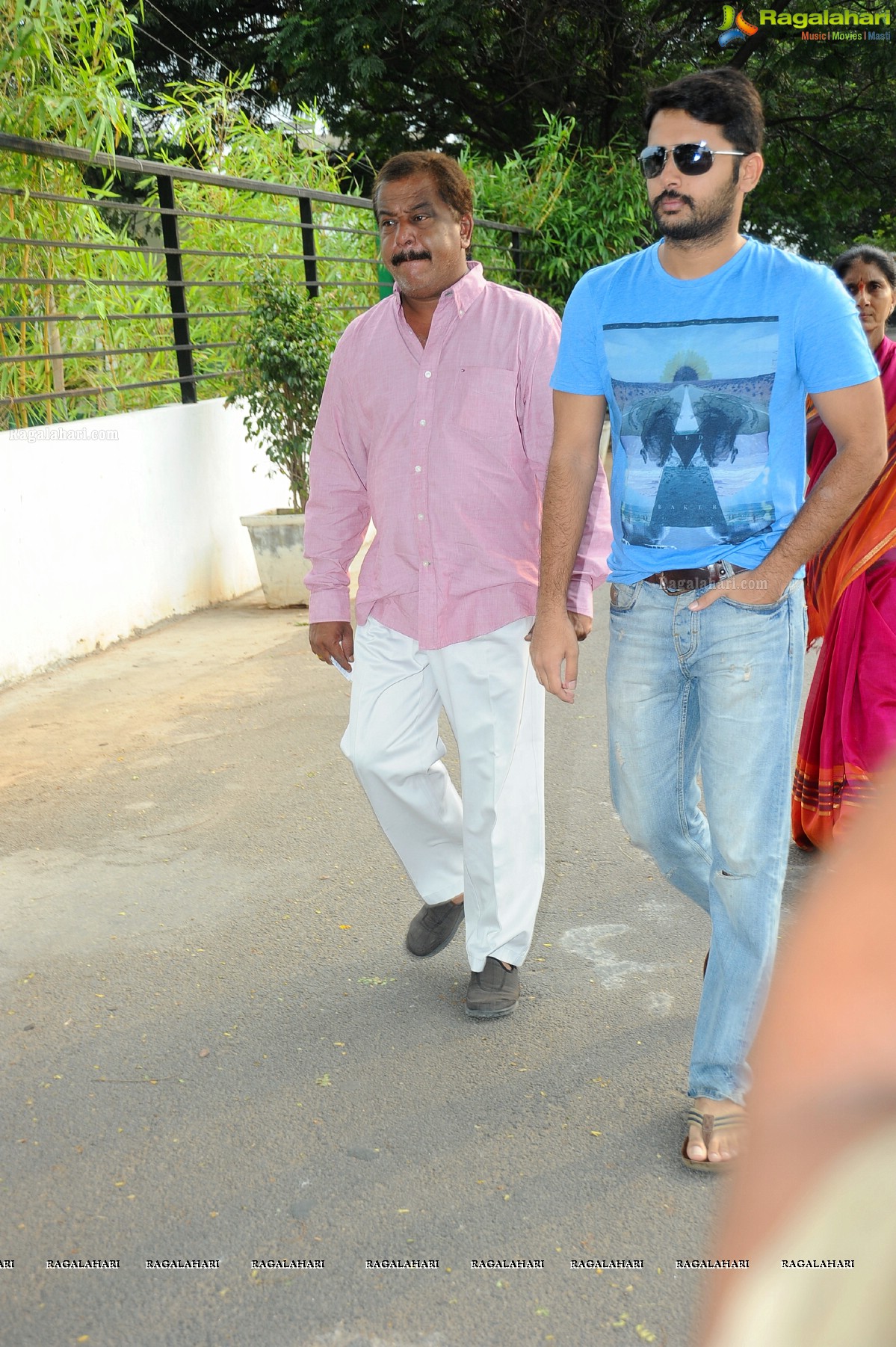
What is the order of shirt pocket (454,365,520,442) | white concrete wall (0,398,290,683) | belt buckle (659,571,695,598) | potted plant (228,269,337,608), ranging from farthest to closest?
1. potted plant (228,269,337,608)
2. white concrete wall (0,398,290,683)
3. shirt pocket (454,365,520,442)
4. belt buckle (659,571,695,598)

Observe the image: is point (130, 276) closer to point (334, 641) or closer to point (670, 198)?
point (334, 641)

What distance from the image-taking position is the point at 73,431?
22.5 feet

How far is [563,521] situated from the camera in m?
2.93

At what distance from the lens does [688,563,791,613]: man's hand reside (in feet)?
8.67

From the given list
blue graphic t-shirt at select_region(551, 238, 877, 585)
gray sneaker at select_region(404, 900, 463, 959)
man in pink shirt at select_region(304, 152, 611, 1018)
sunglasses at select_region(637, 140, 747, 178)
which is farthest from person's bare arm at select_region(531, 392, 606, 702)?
gray sneaker at select_region(404, 900, 463, 959)

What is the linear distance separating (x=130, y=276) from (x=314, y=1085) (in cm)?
681

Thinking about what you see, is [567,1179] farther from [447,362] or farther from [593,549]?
[447,362]

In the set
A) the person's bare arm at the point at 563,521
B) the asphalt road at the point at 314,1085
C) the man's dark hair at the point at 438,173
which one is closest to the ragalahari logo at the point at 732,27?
the asphalt road at the point at 314,1085

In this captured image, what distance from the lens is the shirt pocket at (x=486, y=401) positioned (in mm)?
3227

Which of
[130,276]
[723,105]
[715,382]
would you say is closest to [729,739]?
[715,382]

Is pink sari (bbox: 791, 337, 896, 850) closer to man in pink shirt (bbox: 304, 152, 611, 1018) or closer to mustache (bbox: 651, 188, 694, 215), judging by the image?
man in pink shirt (bbox: 304, 152, 611, 1018)

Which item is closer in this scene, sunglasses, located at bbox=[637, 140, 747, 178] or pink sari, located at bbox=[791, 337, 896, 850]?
sunglasses, located at bbox=[637, 140, 747, 178]

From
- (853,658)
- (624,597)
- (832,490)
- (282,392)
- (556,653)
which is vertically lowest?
(853,658)

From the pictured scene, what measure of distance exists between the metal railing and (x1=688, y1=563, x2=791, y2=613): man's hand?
15.7ft
